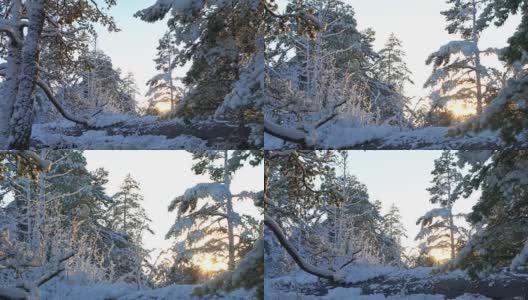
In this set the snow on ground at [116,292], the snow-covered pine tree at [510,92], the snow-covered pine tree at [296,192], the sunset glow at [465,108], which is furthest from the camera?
→ the snow-covered pine tree at [296,192]

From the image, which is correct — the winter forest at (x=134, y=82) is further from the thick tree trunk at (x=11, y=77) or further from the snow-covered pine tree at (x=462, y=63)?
the snow-covered pine tree at (x=462, y=63)

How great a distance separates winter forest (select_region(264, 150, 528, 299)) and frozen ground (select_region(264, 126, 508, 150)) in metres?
0.06

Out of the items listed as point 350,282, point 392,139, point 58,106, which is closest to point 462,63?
point 392,139

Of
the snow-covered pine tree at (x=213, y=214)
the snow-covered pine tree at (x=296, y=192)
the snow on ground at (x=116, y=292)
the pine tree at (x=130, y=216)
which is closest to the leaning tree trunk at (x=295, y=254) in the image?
the snow-covered pine tree at (x=296, y=192)


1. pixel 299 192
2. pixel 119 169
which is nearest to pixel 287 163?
pixel 299 192

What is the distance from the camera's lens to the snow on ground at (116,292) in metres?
4.18

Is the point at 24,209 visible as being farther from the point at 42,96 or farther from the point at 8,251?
the point at 42,96

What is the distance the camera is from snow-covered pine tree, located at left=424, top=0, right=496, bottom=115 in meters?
4.06

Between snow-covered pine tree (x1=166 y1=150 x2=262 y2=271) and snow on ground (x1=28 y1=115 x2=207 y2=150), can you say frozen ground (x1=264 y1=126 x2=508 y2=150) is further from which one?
snow on ground (x1=28 y1=115 x2=207 y2=150)

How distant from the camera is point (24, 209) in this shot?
14.0 ft

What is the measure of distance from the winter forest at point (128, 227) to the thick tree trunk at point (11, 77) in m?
0.24

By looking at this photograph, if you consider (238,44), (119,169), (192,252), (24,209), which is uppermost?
(238,44)

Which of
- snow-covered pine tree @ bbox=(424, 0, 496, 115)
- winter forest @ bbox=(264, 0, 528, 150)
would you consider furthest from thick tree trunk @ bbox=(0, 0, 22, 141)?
snow-covered pine tree @ bbox=(424, 0, 496, 115)

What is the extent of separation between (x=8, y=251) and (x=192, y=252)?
4.08ft
